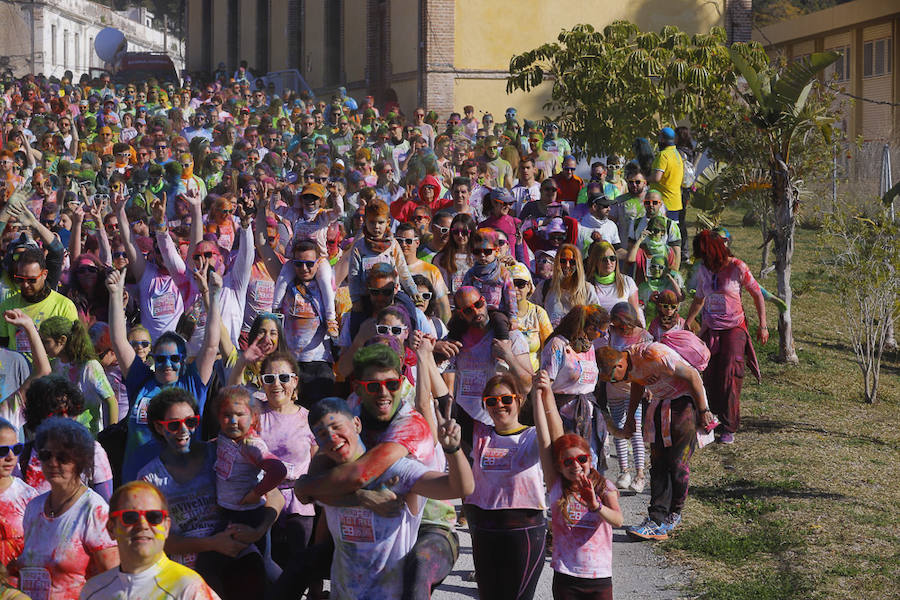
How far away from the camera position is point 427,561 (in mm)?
5477

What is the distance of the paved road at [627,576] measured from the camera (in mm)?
7770

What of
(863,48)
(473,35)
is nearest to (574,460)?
(473,35)

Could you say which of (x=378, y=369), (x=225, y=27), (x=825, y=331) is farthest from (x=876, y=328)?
(x=225, y=27)

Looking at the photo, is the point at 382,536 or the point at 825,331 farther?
the point at 825,331

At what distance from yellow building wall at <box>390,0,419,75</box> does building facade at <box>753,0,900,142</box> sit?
9498mm

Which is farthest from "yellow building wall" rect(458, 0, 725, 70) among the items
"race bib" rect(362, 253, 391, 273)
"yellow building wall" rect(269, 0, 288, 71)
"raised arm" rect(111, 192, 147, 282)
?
"race bib" rect(362, 253, 391, 273)

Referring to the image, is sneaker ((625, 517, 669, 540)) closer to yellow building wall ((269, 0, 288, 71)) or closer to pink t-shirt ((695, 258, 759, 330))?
pink t-shirt ((695, 258, 759, 330))

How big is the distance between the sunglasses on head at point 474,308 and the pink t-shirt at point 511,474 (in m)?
1.50

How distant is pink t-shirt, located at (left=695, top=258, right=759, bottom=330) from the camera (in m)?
11.1

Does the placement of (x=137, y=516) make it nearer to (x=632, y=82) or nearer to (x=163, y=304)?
(x=163, y=304)

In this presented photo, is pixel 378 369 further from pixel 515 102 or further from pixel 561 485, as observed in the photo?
pixel 515 102

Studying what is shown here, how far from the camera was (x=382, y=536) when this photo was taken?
5441 millimetres

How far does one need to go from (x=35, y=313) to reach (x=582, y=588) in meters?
3.83

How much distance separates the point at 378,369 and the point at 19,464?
72.4 inches
